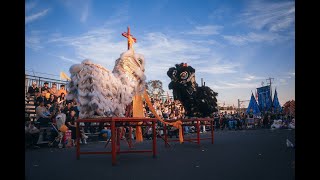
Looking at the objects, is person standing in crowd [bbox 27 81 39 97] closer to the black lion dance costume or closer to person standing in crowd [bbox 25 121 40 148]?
person standing in crowd [bbox 25 121 40 148]

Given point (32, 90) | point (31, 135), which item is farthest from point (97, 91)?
point (32, 90)

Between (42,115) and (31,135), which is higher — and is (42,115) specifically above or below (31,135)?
above

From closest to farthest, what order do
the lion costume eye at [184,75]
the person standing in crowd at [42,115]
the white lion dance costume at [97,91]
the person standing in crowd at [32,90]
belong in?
the white lion dance costume at [97,91] → the person standing in crowd at [42,115] → the lion costume eye at [184,75] → the person standing in crowd at [32,90]

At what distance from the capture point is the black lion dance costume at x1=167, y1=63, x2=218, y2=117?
464 inches

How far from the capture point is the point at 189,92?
38.8ft

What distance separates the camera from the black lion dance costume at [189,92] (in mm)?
11781

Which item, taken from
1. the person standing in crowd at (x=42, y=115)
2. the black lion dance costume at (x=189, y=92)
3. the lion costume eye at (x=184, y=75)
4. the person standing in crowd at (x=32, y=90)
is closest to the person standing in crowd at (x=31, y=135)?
the person standing in crowd at (x=42, y=115)

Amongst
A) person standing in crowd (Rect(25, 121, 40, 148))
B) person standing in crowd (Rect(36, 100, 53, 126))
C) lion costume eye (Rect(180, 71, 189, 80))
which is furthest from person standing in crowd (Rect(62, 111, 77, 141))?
lion costume eye (Rect(180, 71, 189, 80))

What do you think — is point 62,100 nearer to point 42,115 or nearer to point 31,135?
point 42,115

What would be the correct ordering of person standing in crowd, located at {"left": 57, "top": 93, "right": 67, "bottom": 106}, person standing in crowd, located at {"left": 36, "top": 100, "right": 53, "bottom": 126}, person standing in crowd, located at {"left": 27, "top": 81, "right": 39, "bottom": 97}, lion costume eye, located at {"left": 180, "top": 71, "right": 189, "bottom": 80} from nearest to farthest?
person standing in crowd, located at {"left": 36, "top": 100, "right": 53, "bottom": 126}
lion costume eye, located at {"left": 180, "top": 71, "right": 189, "bottom": 80}
person standing in crowd, located at {"left": 57, "top": 93, "right": 67, "bottom": 106}
person standing in crowd, located at {"left": 27, "top": 81, "right": 39, "bottom": 97}

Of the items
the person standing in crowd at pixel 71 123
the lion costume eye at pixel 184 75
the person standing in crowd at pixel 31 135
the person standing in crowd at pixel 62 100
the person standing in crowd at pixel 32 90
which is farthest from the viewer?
the person standing in crowd at pixel 32 90

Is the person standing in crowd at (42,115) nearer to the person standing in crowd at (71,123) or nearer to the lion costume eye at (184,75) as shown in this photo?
the person standing in crowd at (71,123)
